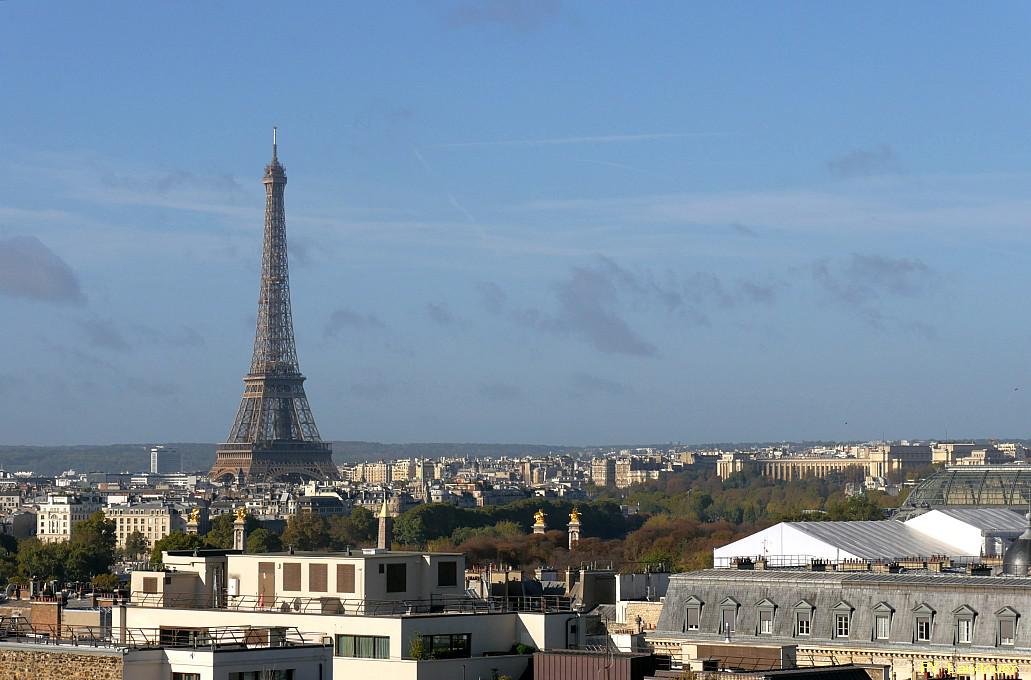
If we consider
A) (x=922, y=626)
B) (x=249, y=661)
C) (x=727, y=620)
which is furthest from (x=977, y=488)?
(x=249, y=661)

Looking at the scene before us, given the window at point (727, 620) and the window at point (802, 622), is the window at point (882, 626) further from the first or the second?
the window at point (727, 620)

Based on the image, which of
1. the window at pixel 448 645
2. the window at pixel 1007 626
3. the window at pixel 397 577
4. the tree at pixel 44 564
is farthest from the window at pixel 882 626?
the tree at pixel 44 564

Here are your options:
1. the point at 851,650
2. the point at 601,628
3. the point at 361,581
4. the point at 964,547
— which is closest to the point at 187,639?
the point at 361,581

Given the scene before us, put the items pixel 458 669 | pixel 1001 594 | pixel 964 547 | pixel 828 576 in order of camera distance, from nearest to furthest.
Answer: pixel 458 669
pixel 1001 594
pixel 828 576
pixel 964 547

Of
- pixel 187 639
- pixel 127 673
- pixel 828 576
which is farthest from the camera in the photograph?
pixel 828 576

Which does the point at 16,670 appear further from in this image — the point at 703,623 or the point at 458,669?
the point at 703,623

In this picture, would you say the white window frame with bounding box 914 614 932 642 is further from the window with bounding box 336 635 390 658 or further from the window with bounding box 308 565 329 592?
the window with bounding box 336 635 390 658
